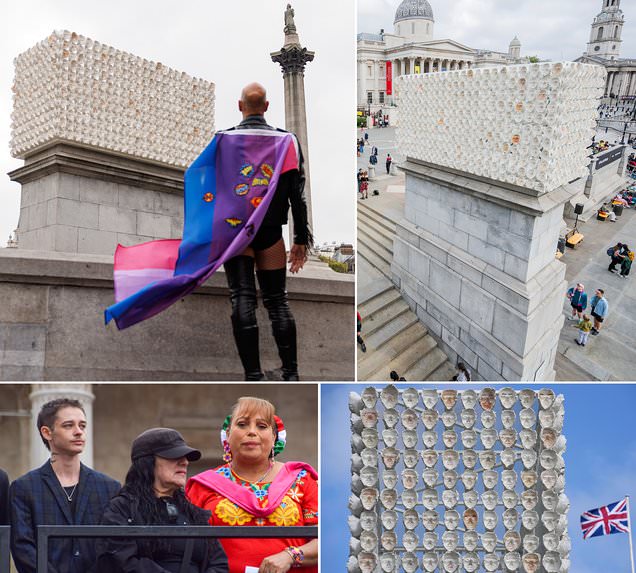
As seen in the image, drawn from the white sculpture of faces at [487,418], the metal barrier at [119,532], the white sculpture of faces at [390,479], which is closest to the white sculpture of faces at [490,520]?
the white sculpture of faces at [487,418]

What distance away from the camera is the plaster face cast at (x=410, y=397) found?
611 centimetres

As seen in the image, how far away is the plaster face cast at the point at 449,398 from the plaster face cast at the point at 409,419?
39 cm

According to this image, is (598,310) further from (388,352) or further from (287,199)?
(287,199)

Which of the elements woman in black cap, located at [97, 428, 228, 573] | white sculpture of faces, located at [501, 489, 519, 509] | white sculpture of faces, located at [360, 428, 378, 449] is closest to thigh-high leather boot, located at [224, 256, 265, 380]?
woman in black cap, located at [97, 428, 228, 573]

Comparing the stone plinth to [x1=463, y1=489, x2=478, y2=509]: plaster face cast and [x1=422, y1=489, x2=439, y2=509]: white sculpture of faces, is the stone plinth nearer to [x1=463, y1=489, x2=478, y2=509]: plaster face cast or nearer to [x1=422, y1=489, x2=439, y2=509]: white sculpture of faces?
[x1=422, y1=489, x2=439, y2=509]: white sculpture of faces

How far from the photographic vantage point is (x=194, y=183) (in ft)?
16.1

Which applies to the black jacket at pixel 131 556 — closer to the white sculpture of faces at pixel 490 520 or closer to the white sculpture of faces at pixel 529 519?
the white sculpture of faces at pixel 490 520

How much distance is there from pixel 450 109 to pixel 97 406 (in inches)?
311

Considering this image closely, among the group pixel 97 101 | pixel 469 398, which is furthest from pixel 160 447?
pixel 97 101

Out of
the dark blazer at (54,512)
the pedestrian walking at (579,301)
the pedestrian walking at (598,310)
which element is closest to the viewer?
the dark blazer at (54,512)

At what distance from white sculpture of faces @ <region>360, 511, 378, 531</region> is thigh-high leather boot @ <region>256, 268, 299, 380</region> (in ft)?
7.58

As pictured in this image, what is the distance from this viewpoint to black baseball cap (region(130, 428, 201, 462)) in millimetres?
3934

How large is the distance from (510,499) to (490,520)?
1.12ft

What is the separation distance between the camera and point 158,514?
3.87m
